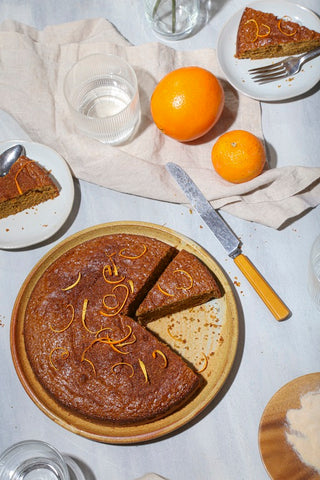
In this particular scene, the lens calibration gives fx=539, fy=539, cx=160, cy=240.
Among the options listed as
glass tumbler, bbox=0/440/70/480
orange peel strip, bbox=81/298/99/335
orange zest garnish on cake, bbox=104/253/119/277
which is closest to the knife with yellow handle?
orange zest garnish on cake, bbox=104/253/119/277

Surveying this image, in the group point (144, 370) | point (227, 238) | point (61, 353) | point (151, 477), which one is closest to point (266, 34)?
point (227, 238)

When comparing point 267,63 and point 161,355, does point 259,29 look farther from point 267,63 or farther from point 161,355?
point 161,355

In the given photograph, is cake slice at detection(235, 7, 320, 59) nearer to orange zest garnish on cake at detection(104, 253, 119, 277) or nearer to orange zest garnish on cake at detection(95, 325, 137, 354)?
orange zest garnish on cake at detection(104, 253, 119, 277)

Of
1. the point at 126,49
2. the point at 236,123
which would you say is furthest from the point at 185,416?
the point at 126,49

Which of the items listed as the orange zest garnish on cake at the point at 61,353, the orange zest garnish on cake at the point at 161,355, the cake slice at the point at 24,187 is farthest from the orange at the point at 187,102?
the orange zest garnish on cake at the point at 61,353

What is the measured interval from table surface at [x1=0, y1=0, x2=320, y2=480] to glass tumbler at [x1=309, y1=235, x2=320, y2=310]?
0.05 m

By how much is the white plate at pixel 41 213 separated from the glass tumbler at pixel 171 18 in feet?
3.81

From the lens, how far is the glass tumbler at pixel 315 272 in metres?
3.00

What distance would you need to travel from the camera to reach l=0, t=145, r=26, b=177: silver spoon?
323 centimetres

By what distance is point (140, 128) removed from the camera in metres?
3.40

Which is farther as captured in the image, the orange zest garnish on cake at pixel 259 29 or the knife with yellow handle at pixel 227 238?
the orange zest garnish on cake at pixel 259 29

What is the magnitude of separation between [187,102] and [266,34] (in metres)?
0.84

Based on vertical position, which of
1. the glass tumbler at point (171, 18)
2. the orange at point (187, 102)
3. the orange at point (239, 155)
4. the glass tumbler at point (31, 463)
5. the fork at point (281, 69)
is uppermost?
the glass tumbler at point (171, 18)

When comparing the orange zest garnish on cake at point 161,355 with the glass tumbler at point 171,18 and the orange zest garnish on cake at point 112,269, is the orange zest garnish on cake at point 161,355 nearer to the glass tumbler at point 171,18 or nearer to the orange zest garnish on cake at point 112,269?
the orange zest garnish on cake at point 112,269
